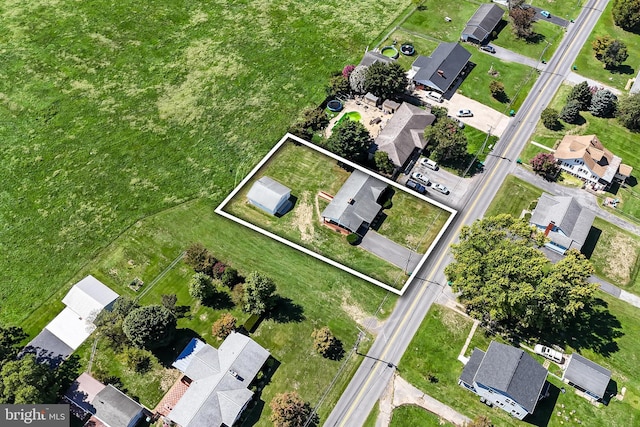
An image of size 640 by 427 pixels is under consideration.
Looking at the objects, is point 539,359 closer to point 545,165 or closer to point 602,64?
point 545,165

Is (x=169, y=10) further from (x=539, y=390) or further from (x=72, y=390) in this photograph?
(x=539, y=390)

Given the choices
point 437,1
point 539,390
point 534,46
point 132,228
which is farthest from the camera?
point 437,1

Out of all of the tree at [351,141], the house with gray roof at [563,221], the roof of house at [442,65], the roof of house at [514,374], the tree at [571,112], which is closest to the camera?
the roof of house at [514,374]

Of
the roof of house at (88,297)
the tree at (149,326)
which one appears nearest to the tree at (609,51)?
the tree at (149,326)

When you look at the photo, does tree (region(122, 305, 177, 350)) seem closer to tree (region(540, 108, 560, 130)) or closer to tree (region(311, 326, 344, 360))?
tree (region(311, 326, 344, 360))

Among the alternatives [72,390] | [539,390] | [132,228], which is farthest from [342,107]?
[72,390]

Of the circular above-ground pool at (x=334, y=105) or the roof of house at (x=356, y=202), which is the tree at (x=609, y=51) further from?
the roof of house at (x=356, y=202)
